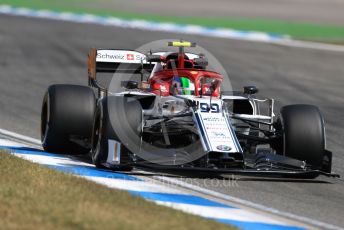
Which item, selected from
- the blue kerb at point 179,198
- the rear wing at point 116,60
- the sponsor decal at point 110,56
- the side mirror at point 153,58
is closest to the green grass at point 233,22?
the rear wing at point 116,60

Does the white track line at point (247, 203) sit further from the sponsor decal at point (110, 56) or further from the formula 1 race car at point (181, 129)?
the sponsor decal at point (110, 56)

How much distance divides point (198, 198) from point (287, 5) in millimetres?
33250

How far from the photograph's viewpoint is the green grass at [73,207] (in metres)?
7.30

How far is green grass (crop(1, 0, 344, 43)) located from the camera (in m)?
30.7

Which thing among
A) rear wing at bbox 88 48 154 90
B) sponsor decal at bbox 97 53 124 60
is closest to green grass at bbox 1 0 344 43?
rear wing at bbox 88 48 154 90

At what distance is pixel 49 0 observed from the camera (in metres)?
38.0

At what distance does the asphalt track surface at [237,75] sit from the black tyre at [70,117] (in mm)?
1718

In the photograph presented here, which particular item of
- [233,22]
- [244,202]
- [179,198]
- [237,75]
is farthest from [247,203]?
[233,22]

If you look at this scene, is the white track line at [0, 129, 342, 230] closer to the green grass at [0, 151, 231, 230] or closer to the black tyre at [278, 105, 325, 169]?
the green grass at [0, 151, 231, 230]

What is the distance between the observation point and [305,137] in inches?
428

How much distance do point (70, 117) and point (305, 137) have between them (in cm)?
254

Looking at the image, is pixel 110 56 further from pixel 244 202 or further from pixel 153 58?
pixel 244 202

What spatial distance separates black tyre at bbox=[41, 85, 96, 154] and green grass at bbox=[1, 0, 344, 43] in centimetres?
1752

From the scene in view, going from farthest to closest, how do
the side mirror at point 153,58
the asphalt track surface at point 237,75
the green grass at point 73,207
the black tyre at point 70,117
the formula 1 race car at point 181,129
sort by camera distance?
the side mirror at point 153,58, the black tyre at point 70,117, the formula 1 race car at point 181,129, the asphalt track surface at point 237,75, the green grass at point 73,207
